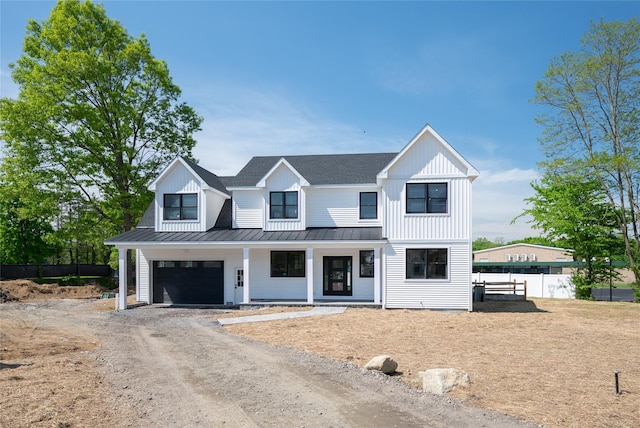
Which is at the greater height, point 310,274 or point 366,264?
point 366,264

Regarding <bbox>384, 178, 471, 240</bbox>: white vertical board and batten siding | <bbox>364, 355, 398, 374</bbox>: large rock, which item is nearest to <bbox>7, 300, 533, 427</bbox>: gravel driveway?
<bbox>364, 355, 398, 374</bbox>: large rock

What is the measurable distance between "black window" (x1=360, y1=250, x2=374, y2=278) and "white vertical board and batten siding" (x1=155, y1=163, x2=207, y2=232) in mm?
8401

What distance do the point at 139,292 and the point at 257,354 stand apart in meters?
14.4

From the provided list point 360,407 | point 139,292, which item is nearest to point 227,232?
point 139,292

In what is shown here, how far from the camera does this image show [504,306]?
21766 mm

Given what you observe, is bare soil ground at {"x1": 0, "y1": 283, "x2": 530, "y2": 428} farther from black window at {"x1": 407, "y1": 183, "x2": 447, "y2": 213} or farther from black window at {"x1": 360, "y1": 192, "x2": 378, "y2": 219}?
black window at {"x1": 360, "y1": 192, "x2": 378, "y2": 219}

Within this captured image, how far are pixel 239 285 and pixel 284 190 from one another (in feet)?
18.1

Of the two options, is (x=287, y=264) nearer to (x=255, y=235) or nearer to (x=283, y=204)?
(x=255, y=235)

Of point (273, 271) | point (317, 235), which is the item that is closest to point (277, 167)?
point (317, 235)

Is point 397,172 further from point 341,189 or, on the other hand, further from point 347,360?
A: point 347,360

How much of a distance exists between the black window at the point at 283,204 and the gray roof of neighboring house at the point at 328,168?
1.32 m

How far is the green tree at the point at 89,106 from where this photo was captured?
27.5 metres

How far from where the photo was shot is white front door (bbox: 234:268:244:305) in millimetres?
21969

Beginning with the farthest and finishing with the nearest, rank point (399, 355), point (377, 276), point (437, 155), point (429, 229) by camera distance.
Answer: point (377, 276) → point (437, 155) → point (429, 229) → point (399, 355)
